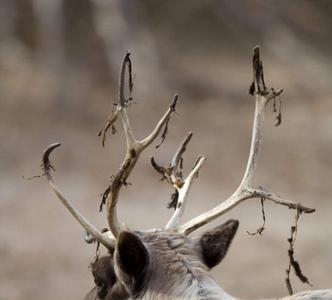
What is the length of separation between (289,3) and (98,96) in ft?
19.9

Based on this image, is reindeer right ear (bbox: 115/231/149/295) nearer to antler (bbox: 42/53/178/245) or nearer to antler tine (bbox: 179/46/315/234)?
antler (bbox: 42/53/178/245)

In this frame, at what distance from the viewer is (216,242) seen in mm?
6047

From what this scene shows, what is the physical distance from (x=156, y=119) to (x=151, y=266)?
1614 cm

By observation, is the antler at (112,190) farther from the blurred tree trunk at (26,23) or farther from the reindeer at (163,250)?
the blurred tree trunk at (26,23)

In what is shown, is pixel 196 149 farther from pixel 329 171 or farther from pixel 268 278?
pixel 268 278

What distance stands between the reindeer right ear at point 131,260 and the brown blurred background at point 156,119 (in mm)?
8435

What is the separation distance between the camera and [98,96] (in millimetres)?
22953

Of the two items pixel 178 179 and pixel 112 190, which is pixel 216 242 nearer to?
pixel 112 190

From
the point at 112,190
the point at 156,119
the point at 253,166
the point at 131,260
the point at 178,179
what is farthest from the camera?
the point at 156,119

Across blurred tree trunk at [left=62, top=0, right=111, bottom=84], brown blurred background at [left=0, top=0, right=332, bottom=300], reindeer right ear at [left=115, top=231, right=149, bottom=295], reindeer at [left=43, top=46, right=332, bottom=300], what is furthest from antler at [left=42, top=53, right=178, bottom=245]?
blurred tree trunk at [left=62, top=0, right=111, bottom=84]

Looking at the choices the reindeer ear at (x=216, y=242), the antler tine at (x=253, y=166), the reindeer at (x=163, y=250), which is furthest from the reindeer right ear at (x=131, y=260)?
the antler tine at (x=253, y=166)

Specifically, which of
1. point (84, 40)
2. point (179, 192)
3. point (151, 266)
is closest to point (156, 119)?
point (84, 40)

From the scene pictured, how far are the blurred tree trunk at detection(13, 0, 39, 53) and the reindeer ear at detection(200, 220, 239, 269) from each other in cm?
1856

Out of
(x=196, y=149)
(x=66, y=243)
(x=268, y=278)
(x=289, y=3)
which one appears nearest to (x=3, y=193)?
(x=66, y=243)
